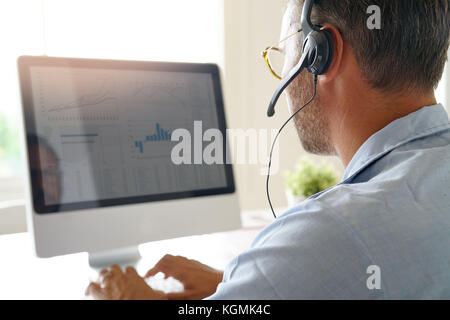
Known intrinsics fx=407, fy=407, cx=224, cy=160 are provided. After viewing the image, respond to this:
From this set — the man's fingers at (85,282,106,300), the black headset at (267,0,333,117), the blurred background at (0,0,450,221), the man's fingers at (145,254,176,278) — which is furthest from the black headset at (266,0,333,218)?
the blurred background at (0,0,450,221)

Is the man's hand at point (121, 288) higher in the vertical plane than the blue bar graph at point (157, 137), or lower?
lower

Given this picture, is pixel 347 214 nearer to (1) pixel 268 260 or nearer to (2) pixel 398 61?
(1) pixel 268 260

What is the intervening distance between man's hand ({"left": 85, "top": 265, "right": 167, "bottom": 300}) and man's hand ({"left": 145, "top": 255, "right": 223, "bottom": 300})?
0.20ft

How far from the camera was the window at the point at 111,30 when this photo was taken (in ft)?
7.30

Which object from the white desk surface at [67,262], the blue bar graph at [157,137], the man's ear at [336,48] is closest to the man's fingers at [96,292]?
the white desk surface at [67,262]

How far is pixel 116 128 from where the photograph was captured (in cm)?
89

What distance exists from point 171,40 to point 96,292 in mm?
1981

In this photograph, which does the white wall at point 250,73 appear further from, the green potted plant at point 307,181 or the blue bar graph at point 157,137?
the blue bar graph at point 157,137

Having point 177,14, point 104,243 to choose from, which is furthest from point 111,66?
point 177,14

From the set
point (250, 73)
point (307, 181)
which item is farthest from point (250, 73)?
point (307, 181)

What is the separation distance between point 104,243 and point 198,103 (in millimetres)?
386

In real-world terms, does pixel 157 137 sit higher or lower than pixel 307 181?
higher

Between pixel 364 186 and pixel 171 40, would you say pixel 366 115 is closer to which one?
pixel 364 186
